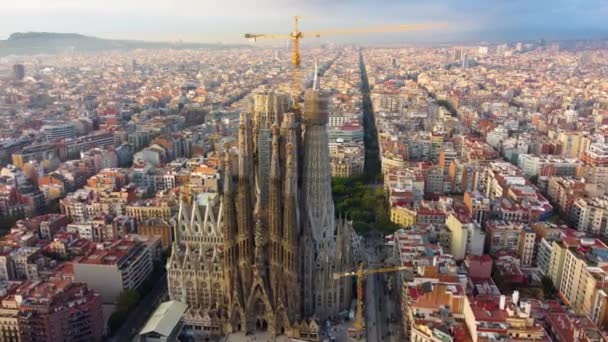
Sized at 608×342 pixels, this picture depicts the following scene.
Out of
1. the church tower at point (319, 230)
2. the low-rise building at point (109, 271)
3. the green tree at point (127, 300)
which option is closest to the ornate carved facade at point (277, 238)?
the church tower at point (319, 230)

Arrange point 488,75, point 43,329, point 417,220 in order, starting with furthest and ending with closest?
point 488,75
point 417,220
point 43,329

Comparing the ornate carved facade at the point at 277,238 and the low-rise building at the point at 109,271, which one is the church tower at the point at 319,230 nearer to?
the ornate carved facade at the point at 277,238

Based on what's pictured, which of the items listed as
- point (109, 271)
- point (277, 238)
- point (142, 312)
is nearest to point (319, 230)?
point (277, 238)

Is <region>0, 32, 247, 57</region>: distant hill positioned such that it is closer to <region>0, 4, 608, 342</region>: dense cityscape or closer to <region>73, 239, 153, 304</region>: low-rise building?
<region>0, 4, 608, 342</region>: dense cityscape

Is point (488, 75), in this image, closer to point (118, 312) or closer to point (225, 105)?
point (225, 105)

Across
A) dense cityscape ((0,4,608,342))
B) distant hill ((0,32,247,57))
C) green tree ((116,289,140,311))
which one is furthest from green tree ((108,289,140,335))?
distant hill ((0,32,247,57))

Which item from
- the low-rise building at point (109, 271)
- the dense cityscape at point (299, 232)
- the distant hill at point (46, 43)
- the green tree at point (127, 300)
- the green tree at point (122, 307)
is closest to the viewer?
the dense cityscape at point (299, 232)

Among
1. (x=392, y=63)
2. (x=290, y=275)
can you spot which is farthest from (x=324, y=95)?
(x=392, y=63)
